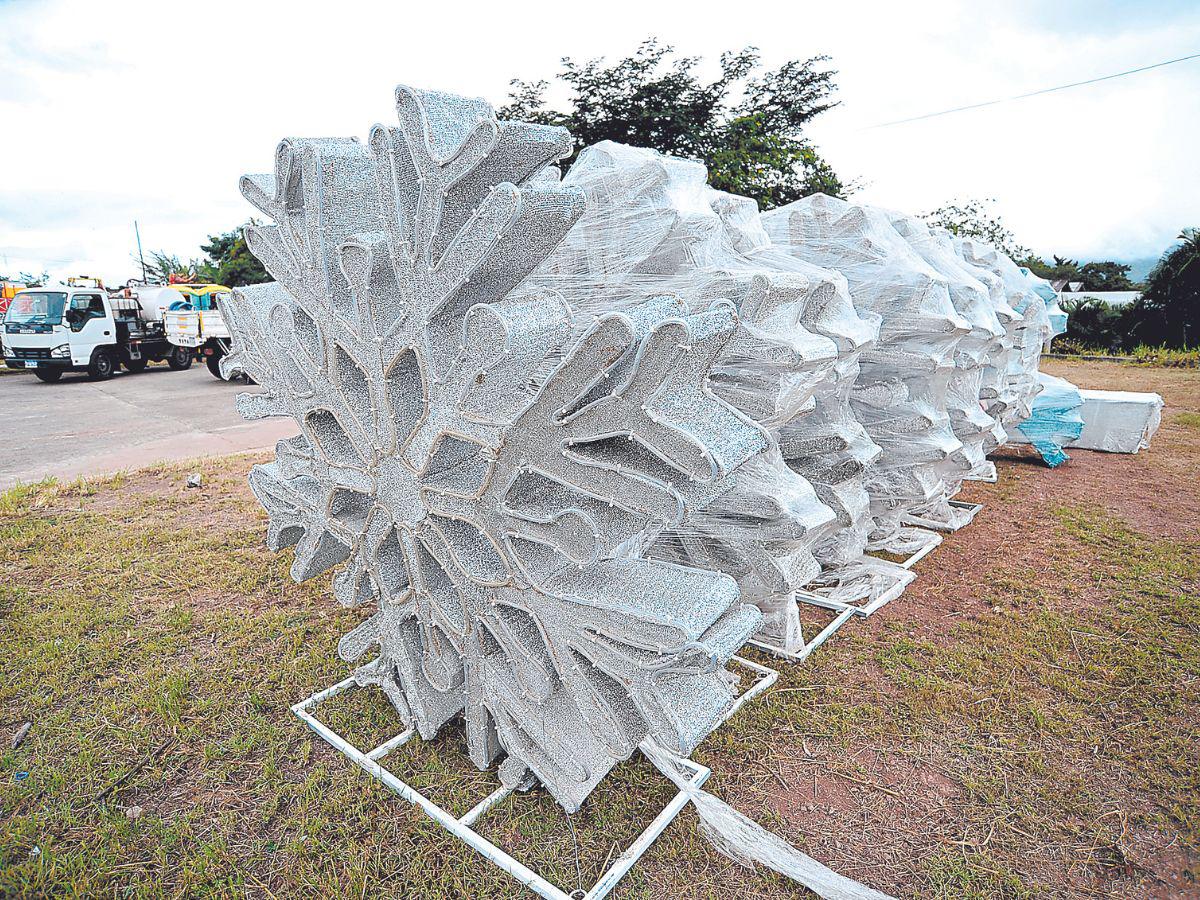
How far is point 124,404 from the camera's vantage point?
36.2 feet

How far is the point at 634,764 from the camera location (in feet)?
8.38

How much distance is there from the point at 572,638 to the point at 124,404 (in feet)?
38.3

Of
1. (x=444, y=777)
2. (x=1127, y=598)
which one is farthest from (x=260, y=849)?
(x=1127, y=598)

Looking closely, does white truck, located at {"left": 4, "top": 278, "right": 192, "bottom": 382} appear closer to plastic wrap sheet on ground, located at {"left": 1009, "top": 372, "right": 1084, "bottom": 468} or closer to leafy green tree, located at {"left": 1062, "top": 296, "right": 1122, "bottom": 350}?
plastic wrap sheet on ground, located at {"left": 1009, "top": 372, "right": 1084, "bottom": 468}

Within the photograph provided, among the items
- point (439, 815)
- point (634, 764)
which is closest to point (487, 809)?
point (439, 815)

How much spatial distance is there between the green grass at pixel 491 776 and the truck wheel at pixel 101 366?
11.8 metres

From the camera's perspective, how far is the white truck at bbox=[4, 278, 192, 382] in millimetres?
12977

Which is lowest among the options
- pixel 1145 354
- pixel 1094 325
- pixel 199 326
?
pixel 1145 354

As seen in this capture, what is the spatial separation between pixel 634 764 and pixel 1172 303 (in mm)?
19259

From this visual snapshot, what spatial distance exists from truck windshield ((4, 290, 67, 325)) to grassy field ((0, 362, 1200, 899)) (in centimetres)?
1109

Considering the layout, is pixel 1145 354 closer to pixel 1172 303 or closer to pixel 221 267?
pixel 1172 303

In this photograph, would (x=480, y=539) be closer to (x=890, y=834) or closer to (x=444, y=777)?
(x=444, y=777)

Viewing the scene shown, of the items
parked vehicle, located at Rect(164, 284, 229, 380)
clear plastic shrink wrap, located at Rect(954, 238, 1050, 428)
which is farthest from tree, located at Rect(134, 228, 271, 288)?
clear plastic shrink wrap, located at Rect(954, 238, 1050, 428)

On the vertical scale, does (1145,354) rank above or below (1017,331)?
below
